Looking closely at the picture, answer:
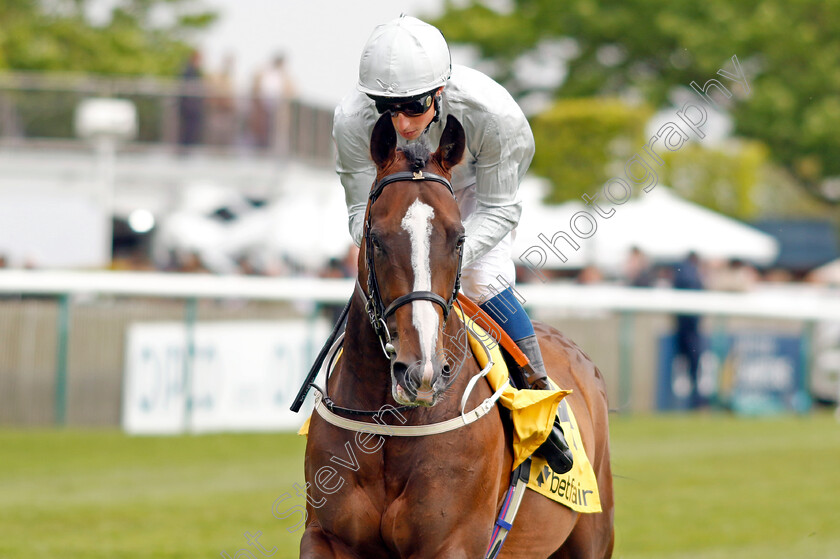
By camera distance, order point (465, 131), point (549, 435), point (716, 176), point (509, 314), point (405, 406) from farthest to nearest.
Result: point (716, 176) → point (509, 314) → point (549, 435) → point (465, 131) → point (405, 406)

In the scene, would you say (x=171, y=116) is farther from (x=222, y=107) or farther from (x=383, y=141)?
(x=383, y=141)

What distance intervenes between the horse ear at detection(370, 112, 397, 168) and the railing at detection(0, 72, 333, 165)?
1459cm

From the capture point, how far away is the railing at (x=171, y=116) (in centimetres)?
1850

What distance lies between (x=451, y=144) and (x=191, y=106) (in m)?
15.0

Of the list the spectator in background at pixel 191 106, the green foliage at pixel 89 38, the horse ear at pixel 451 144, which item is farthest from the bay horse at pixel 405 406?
the green foliage at pixel 89 38

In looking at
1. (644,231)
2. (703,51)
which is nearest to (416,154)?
(644,231)

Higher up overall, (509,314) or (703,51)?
(703,51)

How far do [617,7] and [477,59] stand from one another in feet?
16.6

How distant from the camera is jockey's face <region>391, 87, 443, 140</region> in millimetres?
4285

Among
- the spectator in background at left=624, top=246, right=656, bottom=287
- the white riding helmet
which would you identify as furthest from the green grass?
the white riding helmet

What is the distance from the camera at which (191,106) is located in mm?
18562

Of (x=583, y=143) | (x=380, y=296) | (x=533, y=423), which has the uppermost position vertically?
(x=583, y=143)

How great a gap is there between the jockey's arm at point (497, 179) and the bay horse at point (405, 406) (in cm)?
31

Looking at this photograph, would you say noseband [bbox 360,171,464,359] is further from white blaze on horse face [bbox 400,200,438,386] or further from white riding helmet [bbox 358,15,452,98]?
white riding helmet [bbox 358,15,452,98]
